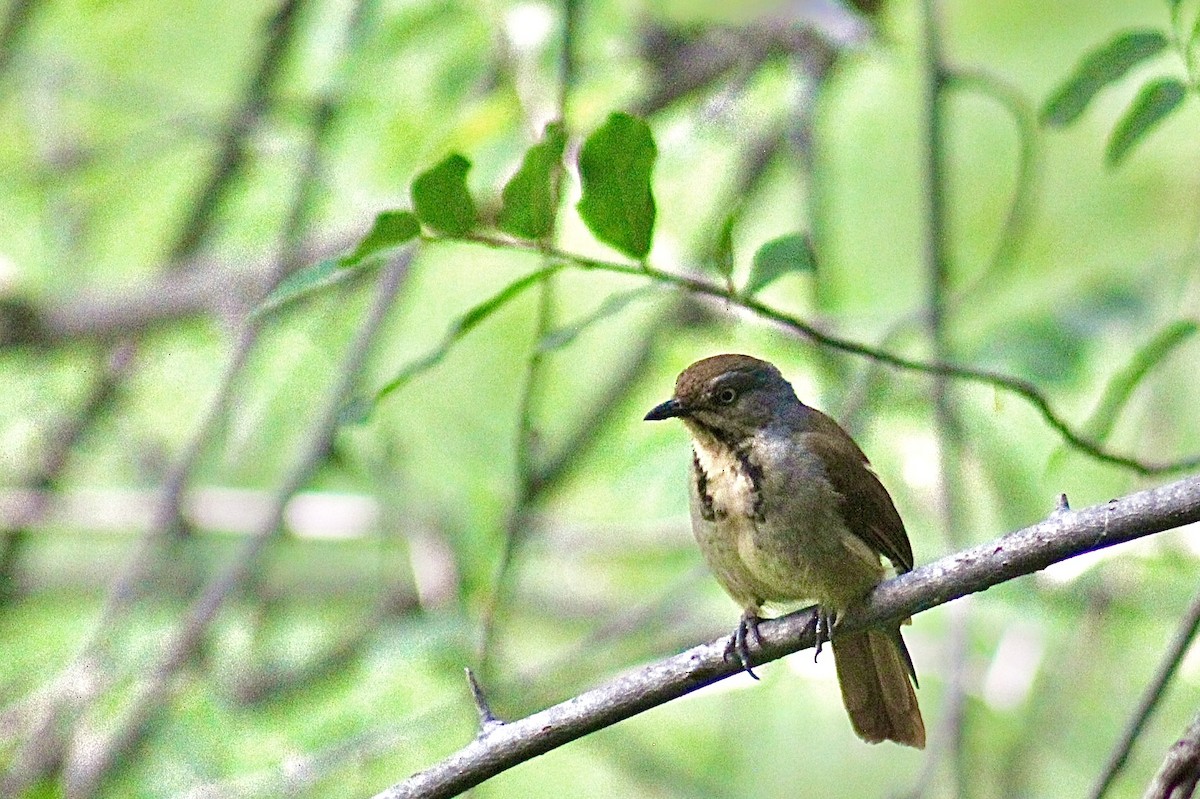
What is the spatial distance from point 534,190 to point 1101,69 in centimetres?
120

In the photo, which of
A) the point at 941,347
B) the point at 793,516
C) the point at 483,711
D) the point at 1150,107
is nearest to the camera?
the point at 483,711

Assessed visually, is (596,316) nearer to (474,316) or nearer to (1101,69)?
(474,316)

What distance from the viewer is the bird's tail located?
3961 millimetres

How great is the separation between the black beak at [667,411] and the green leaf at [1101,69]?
107cm

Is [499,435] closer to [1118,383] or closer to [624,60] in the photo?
[624,60]

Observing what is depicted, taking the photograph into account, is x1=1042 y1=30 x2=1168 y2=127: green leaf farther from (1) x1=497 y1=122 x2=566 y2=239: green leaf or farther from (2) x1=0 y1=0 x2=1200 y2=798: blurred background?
(1) x1=497 y1=122 x2=566 y2=239: green leaf

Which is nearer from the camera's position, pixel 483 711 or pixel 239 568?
pixel 483 711

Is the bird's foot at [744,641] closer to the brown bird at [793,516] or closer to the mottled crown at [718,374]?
the brown bird at [793,516]

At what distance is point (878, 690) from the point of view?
3973mm

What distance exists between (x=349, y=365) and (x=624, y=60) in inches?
74.6

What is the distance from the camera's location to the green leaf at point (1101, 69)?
313cm

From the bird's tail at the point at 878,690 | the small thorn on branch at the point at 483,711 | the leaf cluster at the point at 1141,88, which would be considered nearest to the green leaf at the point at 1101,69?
the leaf cluster at the point at 1141,88

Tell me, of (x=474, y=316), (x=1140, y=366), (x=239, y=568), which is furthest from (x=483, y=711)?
(x=239, y=568)

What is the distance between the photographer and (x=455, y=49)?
6.00m
